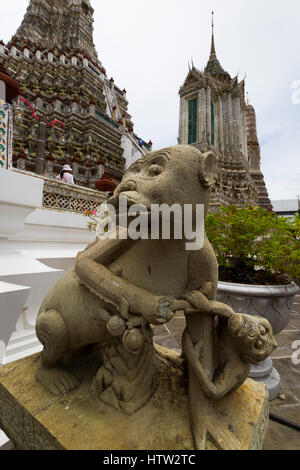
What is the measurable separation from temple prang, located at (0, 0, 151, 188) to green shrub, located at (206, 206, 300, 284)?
423 inches

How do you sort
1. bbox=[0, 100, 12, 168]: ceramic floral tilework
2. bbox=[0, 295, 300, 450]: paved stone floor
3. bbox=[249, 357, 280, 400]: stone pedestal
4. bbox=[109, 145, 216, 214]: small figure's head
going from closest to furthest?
bbox=[109, 145, 216, 214]: small figure's head → bbox=[0, 295, 300, 450]: paved stone floor → bbox=[249, 357, 280, 400]: stone pedestal → bbox=[0, 100, 12, 168]: ceramic floral tilework

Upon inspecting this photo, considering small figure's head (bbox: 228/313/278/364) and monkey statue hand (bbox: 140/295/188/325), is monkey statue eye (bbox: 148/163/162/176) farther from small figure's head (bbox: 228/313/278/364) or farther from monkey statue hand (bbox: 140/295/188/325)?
small figure's head (bbox: 228/313/278/364)

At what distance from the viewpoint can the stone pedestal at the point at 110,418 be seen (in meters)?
0.71

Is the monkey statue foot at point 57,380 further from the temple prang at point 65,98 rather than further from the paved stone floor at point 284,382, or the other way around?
the temple prang at point 65,98

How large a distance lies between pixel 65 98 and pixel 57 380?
58.1 feet

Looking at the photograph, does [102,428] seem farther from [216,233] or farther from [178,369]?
[216,233]

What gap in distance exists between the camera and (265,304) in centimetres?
162

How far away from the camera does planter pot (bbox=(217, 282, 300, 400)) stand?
161cm

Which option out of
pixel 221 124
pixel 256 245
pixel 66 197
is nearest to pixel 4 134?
pixel 66 197

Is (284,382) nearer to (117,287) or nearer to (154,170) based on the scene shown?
(117,287)

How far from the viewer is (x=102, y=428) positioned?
2.43 feet

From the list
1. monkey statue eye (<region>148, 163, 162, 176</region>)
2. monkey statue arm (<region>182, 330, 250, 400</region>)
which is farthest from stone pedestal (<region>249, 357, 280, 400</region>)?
monkey statue eye (<region>148, 163, 162, 176</region>)

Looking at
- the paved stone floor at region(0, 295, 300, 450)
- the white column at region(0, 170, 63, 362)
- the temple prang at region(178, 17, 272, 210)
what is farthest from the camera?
the temple prang at region(178, 17, 272, 210)

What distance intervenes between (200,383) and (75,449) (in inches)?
17.3
